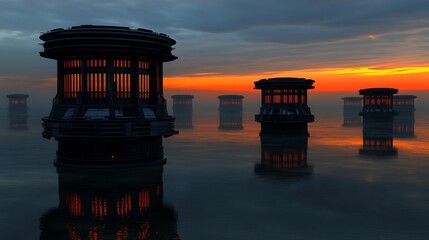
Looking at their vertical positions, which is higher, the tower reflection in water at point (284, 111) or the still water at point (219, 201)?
the tower reflection in water at point (284, 111)

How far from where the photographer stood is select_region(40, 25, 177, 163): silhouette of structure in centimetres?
4769

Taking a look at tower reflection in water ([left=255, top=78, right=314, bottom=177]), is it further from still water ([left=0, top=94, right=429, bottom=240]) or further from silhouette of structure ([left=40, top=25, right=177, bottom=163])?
silhouette of structure ([left=40, top=25, right=177, bottom=163])

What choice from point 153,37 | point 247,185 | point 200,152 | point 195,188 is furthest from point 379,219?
point 200,152

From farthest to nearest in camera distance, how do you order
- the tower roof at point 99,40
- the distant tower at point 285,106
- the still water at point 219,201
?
1. the distant tower at point 285,106
2. the tower roof at point 99,40
3. the still water at point 219,201

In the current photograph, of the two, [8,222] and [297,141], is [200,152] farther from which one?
[8,222]

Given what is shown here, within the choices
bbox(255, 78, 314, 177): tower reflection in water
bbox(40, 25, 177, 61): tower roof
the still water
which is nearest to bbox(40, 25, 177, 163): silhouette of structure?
bbox(40, 25, 177, 61): tower roof

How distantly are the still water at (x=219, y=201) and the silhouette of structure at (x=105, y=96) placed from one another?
3.44 metres

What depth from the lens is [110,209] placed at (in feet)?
102

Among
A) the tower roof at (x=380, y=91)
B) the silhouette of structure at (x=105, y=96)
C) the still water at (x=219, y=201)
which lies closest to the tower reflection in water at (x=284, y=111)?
the still water at (x=219, y=201)

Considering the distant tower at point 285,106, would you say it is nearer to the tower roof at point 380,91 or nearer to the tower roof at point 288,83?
the tower roof at point 288,83

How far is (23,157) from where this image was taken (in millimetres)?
63719

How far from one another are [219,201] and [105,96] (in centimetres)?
2388

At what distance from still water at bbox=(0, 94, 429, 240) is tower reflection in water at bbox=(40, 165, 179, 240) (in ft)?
0.23

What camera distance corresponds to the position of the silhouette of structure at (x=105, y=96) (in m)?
47.7
